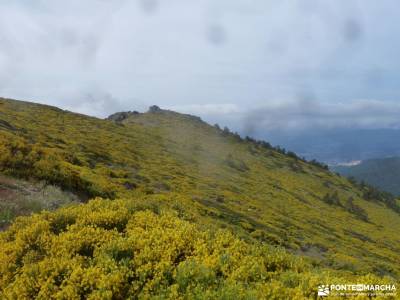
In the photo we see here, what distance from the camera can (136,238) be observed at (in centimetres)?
976

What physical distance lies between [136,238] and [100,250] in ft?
2.74

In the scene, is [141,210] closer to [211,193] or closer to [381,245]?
[211,193]

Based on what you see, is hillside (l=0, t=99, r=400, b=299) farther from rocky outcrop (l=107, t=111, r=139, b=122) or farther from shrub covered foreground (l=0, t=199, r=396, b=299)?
rocky outcrop (l=107, t=111, r=139, b=122)

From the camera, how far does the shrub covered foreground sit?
7.75 metres

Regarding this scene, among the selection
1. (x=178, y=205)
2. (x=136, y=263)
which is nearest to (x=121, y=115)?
(x=178, y=205)

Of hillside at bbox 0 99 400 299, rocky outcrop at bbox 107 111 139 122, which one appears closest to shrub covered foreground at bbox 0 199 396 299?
hillside at bbox 0 99 400 299

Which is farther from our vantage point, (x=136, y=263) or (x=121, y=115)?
(x=121, y=115)

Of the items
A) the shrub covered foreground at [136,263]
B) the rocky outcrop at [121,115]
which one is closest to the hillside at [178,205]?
the shrub covered foreground at [136,263]

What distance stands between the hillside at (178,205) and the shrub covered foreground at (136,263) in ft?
0.12

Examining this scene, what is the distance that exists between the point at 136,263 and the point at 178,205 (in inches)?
516

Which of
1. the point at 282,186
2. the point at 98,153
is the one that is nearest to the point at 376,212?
the point at 282,186

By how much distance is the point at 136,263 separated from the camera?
28.8ft

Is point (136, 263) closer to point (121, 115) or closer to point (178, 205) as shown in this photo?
point (178, 205)

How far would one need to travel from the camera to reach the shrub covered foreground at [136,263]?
25.4 ft
